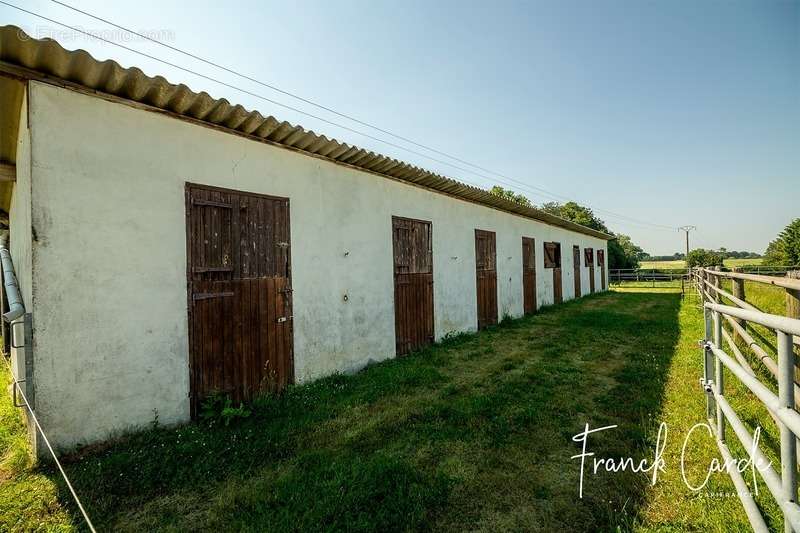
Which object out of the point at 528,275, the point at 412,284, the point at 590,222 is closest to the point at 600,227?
the point at 590,222

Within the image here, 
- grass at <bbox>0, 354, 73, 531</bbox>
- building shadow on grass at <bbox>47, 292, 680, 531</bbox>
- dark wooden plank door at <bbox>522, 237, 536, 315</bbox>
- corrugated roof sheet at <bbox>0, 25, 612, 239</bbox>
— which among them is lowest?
building shadow on grass at <bbox>47, 292, 680, 531</bbox>

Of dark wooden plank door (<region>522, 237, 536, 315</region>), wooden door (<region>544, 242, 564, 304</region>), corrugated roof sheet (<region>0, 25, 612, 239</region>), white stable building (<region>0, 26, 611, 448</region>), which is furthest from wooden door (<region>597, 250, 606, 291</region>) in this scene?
corrugated roof sheet (<region>0, 25, 612, 239</region>)

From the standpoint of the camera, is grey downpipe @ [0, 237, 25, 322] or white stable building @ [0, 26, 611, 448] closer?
grey downpipe @ [0, 237, 25, 322]

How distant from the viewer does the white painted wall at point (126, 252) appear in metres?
3.19

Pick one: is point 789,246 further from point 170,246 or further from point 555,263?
point 170,246

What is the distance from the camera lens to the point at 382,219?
6.85 meters

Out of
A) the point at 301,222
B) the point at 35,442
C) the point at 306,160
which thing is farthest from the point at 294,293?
the point at 35,442

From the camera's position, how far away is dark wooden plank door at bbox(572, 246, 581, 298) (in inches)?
711

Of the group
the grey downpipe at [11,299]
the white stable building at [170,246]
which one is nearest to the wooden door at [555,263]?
the white stable building at [170,246]

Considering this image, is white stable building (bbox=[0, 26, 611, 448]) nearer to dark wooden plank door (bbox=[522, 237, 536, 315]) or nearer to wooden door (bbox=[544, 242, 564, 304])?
dark wooden plank door (bbox=[522, 237, 536, 315])

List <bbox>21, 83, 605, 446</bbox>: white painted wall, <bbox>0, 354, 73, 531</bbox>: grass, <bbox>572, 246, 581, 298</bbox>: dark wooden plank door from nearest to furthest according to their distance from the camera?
1. <bbox>0, 354, 73, 531</bbox>: grass
2. <bbox>21, 83, 605, 446</bbox>: white painted wall
3. <bbox>572, 246, 581, 298</bbox>: dark wooden plank door

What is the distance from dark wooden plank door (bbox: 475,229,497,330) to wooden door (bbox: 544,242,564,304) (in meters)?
5.14

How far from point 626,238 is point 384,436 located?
294 ft

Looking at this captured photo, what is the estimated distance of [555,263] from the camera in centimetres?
1580
